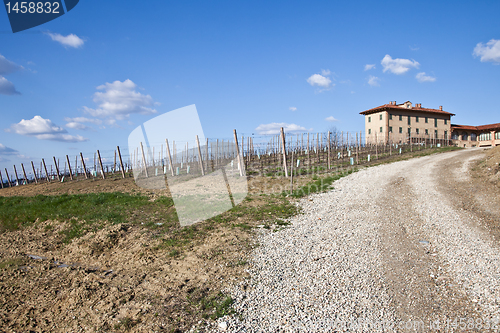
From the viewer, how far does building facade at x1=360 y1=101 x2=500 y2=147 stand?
4703 cm

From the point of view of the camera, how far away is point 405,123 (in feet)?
160

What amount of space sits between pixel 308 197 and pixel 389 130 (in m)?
40.7

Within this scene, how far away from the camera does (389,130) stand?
46.9m

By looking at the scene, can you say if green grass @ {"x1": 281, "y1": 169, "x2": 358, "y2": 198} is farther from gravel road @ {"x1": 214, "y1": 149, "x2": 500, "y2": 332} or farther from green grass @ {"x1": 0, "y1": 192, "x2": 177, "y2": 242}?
green grass @ {"x1": 0, "y1": 192, "x2": 177, "y2": 242}

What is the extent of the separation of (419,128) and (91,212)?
54.1m

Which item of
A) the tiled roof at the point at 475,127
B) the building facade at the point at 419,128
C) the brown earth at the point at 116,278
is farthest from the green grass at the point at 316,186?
the tiled roof at the point at 475,127

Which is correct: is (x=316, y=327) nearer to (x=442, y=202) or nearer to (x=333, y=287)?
(x=333, y=287)

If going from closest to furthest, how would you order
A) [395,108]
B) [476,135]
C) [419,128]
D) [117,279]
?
[117,279] → [395,108] → [419,128] → [476,135]

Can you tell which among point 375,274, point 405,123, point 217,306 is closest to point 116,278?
point 217,306

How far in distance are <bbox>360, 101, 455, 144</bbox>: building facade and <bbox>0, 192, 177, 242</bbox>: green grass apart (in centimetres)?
4128

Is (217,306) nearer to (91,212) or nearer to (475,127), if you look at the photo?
(91,212)

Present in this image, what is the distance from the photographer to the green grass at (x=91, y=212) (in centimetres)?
986

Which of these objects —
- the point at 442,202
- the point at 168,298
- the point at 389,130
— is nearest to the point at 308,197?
the point at 442,202

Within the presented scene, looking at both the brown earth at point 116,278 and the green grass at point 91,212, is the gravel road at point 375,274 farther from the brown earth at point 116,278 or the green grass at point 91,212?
the green grass at point 91,212
